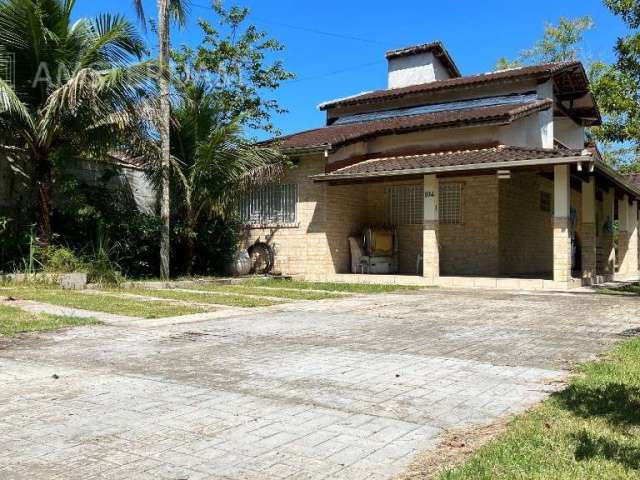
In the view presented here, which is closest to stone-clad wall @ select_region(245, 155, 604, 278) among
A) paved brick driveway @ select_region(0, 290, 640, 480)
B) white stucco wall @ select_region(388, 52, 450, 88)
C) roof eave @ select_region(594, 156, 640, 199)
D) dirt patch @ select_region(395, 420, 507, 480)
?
roof eave @ select_region(594, 156, 640, 199)

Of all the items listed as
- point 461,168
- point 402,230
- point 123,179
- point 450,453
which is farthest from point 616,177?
point 450,453

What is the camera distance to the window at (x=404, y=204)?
19.5m

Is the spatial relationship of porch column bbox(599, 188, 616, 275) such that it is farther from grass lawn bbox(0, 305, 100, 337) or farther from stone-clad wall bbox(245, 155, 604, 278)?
grass lawn bbox(0, 305, 100, 337)

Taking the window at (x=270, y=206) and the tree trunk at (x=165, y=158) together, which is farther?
the window at (x=270, y=206)

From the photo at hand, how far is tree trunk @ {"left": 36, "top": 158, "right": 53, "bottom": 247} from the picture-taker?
13234 mm

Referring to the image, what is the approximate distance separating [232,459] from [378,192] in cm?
1718

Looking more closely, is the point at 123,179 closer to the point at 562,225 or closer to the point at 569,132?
the point at 562,225

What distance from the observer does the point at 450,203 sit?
18.9 meters

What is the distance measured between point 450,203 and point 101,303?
1189 cm

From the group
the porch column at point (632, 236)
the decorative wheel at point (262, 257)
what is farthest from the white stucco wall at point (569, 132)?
the decorative wheel at point (262, 257)

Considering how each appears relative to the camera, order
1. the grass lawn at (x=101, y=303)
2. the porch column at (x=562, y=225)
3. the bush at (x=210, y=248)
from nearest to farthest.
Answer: the grass lawn at (x=101, y=303) → the porch column at (x=562, y=225) → the bush at (x=210, y=248)

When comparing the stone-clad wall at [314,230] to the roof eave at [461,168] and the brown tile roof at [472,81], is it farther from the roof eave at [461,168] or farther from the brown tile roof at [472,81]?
the brown tile roof at [472,81]

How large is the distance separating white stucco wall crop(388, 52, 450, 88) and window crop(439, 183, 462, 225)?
695 cm

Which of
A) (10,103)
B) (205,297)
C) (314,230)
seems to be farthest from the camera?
(314,230)
